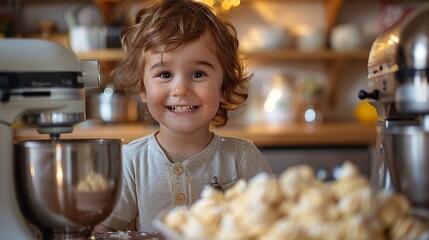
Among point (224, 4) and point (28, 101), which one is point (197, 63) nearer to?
point (28, 101)

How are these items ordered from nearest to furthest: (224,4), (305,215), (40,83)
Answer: (305,215)
(40,83)
(224,4)

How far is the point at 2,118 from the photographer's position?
38.3 inches

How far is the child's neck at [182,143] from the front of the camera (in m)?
1.40

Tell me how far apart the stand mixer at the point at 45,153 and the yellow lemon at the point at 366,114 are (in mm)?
2371

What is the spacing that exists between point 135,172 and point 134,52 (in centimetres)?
27

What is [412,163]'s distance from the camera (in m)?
0.85

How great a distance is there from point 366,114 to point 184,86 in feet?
6.89

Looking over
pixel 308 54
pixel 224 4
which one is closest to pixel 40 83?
pixel 224 4

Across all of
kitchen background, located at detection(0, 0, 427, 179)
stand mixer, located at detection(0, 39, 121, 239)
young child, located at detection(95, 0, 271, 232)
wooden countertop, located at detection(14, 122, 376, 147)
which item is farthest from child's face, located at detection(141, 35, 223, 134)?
kitchen background, located at detection(0, 0, 427, 179)

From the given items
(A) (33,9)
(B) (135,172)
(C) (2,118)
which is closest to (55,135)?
(C) (2,118)

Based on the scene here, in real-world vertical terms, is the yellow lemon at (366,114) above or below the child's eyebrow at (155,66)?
below

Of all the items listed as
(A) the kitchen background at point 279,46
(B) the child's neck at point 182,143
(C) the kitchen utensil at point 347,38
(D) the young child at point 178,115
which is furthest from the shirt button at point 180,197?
(C) the kitchen utensil at point 347,38

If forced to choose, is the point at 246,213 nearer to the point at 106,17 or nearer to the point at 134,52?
the point at 134,52

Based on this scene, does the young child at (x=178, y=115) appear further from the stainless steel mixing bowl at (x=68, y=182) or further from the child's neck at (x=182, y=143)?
the stainless steel mixing bowl at (x=68, y=182)
